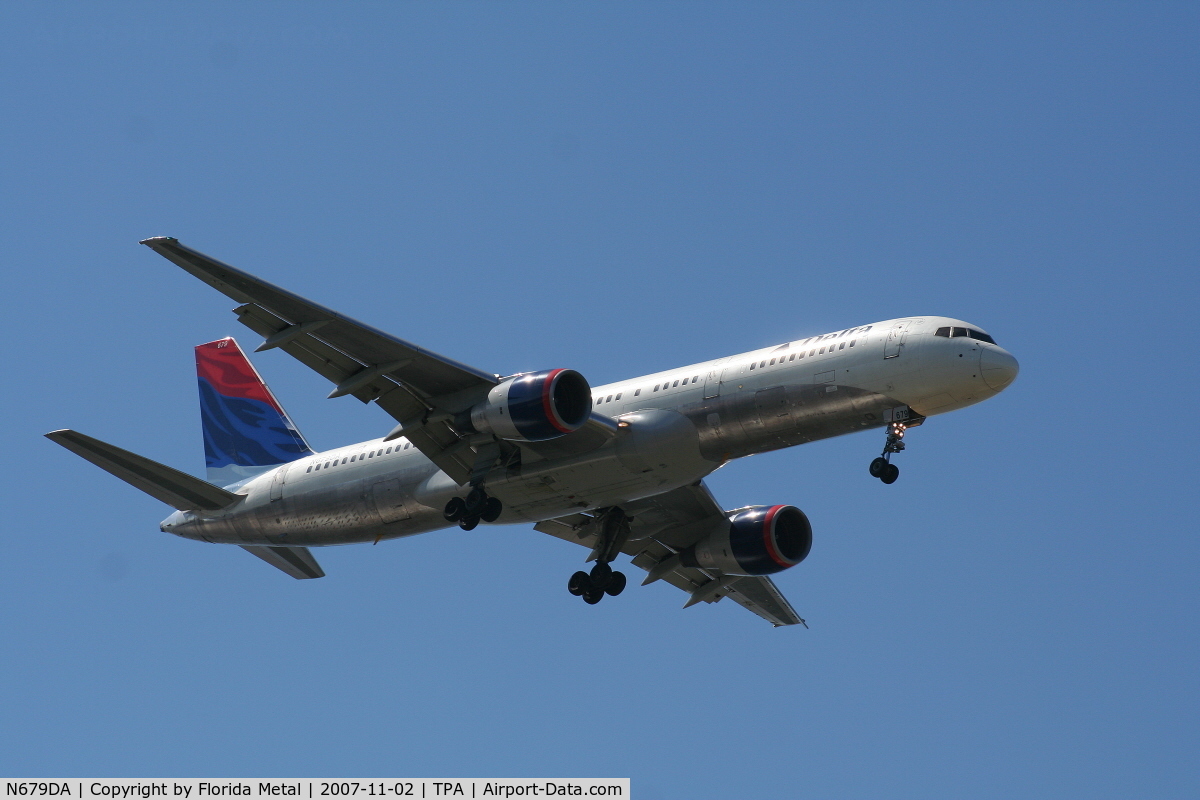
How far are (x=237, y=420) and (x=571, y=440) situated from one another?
559 inches

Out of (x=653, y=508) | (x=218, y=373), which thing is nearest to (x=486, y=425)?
(x=653, y=508)

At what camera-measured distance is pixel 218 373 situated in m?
47.5

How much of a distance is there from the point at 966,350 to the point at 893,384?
178cm

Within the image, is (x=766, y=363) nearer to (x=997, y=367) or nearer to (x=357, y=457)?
(x=997, y=367)

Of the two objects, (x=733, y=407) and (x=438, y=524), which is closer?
(x=733, y=407)

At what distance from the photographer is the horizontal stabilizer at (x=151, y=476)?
3756 centimetres

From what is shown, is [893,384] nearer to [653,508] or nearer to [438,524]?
[653,508]

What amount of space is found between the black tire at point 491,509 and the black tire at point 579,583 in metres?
4.82

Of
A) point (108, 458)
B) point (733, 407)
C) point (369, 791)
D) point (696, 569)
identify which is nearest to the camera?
point (369, 791)

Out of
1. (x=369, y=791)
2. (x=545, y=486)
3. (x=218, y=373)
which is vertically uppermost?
(x=218, y=373)

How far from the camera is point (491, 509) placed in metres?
36.8

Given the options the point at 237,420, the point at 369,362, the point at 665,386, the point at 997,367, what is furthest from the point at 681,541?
the point at 237,420

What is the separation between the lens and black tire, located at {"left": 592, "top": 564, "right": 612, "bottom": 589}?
40719 millimetres

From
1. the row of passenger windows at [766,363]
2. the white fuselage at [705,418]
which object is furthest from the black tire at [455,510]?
the row of passenger windows at [766,363]
